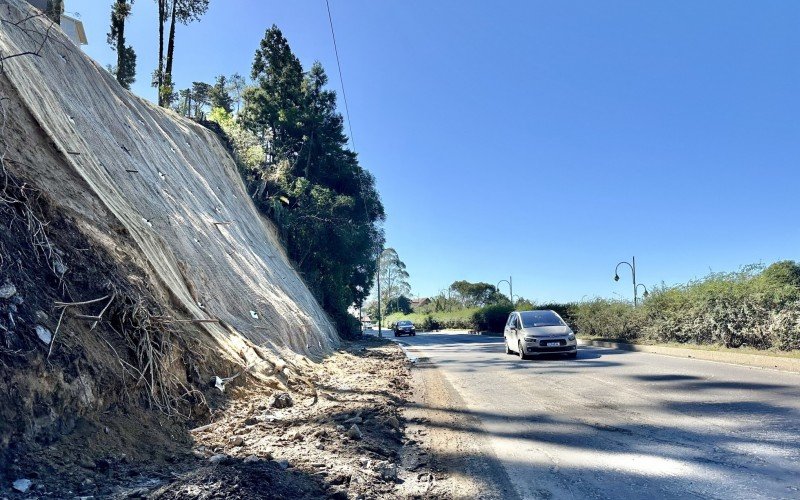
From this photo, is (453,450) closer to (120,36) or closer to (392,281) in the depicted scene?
(120,36)

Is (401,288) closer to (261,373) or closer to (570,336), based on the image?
(570,336)

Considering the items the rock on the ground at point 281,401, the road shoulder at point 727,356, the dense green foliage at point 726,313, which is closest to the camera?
the rock on the ground at point 281,401

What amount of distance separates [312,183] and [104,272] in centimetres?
2691

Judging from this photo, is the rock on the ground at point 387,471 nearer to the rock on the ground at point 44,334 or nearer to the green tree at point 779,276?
the rock on the ground at point 44,334

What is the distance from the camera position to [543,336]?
15578 millimetres

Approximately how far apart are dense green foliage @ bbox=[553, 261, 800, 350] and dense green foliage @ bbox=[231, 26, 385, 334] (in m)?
15.8

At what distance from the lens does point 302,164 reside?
34031 mm

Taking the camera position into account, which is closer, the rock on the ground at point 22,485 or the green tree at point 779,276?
the rock on the ground at point 22,485

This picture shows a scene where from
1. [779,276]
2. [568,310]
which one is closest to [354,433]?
[779,276]

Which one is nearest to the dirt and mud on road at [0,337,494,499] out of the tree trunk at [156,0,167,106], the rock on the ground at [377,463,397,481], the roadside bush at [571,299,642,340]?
the rock on the ground at [377,463,397,481]

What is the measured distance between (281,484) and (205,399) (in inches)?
119

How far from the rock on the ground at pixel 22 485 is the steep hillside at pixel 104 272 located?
362mm

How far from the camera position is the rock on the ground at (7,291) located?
4676mm

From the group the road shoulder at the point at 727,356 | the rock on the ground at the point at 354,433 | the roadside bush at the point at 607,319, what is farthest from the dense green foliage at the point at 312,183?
the rock on the ground at the point at 354,433
